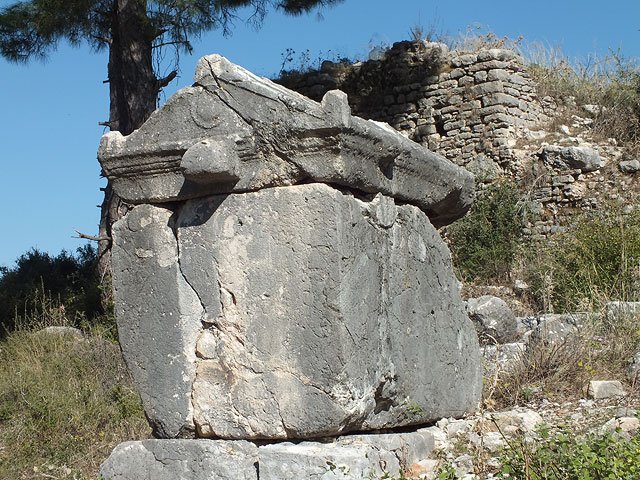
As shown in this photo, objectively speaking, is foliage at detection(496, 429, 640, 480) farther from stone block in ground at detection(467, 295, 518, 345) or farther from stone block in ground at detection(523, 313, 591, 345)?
stone block in ground at detection(467, 295, 518, 345)

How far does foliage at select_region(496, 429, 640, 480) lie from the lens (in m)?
3.22

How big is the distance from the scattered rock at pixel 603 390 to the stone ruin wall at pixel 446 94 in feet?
27.8

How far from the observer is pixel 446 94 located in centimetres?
1399

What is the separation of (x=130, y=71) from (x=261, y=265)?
754 centimetres

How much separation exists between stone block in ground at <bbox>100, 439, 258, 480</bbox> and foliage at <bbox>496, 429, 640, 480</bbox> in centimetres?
99

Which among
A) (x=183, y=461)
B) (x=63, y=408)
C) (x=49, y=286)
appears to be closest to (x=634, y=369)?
(x=183, y=461)

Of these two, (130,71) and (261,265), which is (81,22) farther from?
(261,265)

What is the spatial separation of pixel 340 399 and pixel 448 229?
8.76 m

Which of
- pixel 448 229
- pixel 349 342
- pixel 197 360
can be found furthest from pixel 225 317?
pixel 448 229

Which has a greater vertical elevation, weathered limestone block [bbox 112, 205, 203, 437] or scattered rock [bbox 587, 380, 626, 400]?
weathered limestone block [bbox 112, 205, 203, 437]

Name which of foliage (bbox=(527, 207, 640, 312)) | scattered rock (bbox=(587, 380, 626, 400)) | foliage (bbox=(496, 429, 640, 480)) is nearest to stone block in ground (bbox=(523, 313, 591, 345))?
scattered rock (bbox=(587, 380, 626, 400))

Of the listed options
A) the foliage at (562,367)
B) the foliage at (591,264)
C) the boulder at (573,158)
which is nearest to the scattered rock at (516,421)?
the foliage at (562,367)

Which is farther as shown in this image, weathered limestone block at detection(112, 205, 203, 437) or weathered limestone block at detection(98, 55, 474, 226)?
weathered limestone block at detection(112, 205, 203, 437)

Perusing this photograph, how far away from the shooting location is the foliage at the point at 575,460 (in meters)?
3.22
